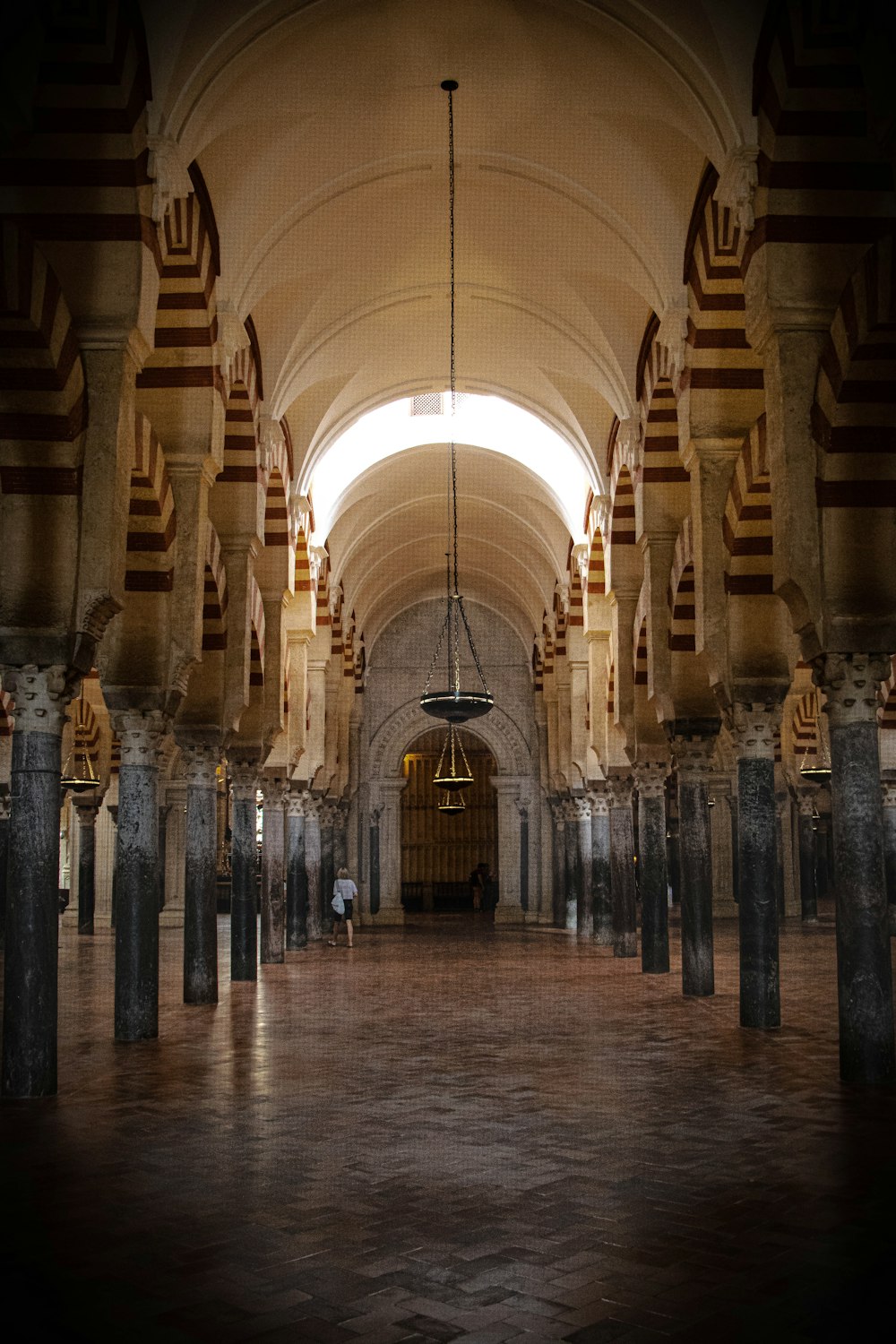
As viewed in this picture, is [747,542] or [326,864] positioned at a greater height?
[747,542]

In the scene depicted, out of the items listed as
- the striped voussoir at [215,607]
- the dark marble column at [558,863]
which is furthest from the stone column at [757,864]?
the dark marble column at [558,863]

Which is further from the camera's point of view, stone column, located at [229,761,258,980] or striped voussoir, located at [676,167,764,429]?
stone column, located at [229,761,258,980]

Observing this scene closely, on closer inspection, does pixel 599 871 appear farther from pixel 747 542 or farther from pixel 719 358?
pixel 719 358

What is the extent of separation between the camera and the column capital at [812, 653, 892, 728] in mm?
6086

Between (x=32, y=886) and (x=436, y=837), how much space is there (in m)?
21.1

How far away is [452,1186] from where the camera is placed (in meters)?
4.13

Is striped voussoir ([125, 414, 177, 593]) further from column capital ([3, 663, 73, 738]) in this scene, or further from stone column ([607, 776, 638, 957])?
stone column ([607, 776, 638, 957])

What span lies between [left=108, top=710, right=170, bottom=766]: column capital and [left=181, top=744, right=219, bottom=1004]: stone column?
5.51ft

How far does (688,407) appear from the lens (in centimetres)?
845

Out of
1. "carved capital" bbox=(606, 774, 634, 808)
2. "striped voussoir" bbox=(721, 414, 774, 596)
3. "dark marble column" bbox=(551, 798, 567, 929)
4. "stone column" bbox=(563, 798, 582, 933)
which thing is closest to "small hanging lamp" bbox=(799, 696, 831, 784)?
"carved capital" bbox=(606, 774, 634, 808)

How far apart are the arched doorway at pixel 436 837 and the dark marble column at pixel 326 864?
19.6 ft

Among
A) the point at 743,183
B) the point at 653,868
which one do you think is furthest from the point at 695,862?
the point at 743,183

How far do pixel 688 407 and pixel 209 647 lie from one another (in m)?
4.05

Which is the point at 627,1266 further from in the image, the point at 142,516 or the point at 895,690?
the point at 895,690
